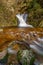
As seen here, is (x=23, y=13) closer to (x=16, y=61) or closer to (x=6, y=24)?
(x=6, y=24)

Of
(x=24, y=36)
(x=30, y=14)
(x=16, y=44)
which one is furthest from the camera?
(x=30, y=14)

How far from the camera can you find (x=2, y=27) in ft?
32.6

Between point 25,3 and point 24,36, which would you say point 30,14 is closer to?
point 25,3

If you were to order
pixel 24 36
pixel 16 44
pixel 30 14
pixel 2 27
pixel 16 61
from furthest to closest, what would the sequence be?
pixel 30 14
pixel 2 27
pixel 24 36
pixel 16 44
pixel 16 61

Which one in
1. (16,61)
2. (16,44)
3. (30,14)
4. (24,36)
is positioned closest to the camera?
(16,61)

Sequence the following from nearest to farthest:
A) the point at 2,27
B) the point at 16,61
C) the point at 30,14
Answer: the point at 16,61, the point at 2,27, the point at 30,14

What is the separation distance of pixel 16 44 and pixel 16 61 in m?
0.86

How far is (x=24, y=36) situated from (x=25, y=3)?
11.5 ft

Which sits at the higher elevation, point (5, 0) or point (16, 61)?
point (5, 0)

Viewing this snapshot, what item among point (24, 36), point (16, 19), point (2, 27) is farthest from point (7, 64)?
point (16, 19)

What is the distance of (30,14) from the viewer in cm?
1061

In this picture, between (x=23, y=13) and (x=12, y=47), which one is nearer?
(x=12, y=47)

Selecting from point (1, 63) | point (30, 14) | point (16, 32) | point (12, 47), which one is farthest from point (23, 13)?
point (1, 63)

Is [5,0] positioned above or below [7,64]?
above
